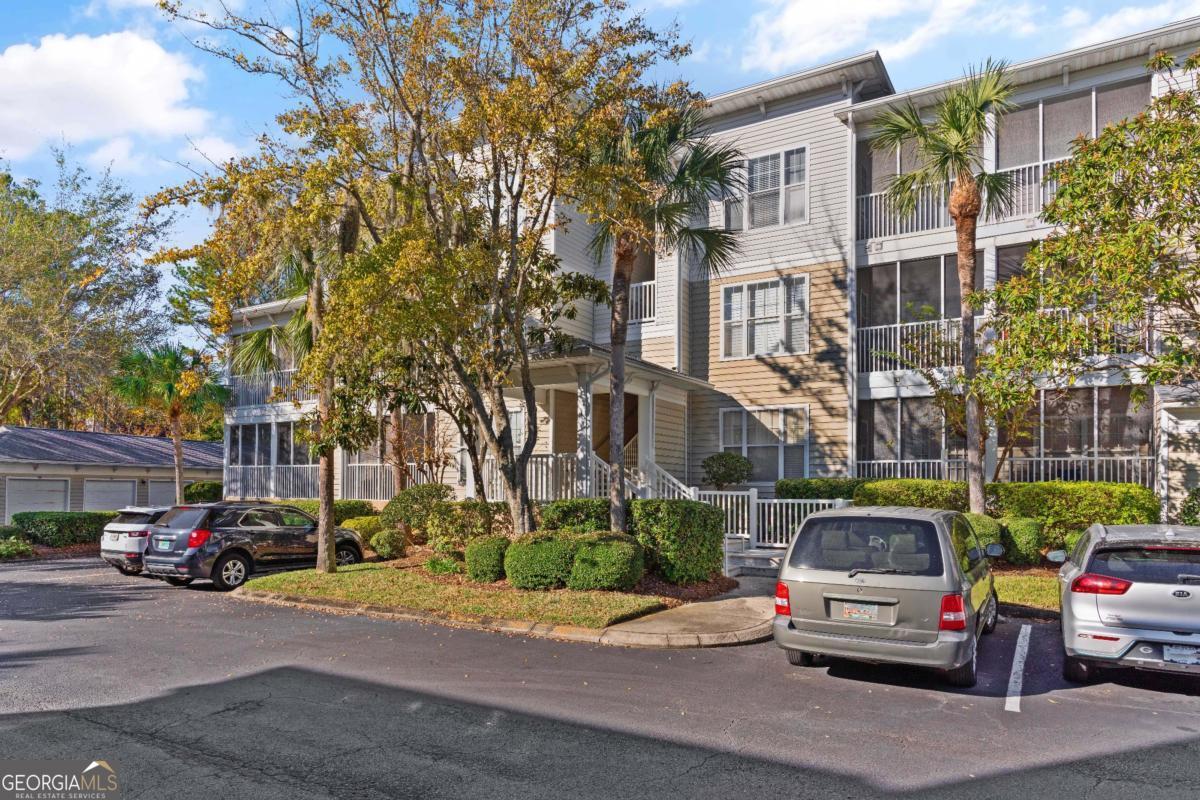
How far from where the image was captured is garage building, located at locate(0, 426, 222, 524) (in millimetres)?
26812

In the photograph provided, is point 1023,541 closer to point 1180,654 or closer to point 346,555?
point 1180,654

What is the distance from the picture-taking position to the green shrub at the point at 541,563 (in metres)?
12.1

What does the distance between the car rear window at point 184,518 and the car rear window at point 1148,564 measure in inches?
536

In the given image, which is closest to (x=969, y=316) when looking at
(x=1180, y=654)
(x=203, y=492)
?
(x=1180, y=654)

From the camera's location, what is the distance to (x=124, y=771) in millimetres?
5102

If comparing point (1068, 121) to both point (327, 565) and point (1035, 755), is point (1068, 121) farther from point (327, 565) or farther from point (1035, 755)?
point (327, 565)

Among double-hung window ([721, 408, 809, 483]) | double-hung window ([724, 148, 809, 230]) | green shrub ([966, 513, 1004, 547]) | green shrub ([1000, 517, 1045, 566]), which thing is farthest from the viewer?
double-hung window ([724, 148, 809, 230])

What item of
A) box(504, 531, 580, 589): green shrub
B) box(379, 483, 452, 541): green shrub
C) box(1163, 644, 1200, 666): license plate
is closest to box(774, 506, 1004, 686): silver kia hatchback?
box(1163, 644, 1200, 666): license plate

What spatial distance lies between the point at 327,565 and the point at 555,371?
6069 millimetres

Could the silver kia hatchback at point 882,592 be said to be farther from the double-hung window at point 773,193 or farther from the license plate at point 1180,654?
the double-hung window at point 773,193

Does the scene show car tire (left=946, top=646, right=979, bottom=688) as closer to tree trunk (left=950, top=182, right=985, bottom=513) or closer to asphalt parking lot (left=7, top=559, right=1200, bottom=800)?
asphalt parking lot (left=7, top=559, right=1200, bottom=800)

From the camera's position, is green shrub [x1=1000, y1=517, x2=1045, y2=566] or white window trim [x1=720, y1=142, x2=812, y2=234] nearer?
green shrub [x1=1000, y1=517, x2=1045, y2=566]

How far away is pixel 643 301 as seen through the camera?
21.8 metres

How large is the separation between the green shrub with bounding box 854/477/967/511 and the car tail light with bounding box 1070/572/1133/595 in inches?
323
